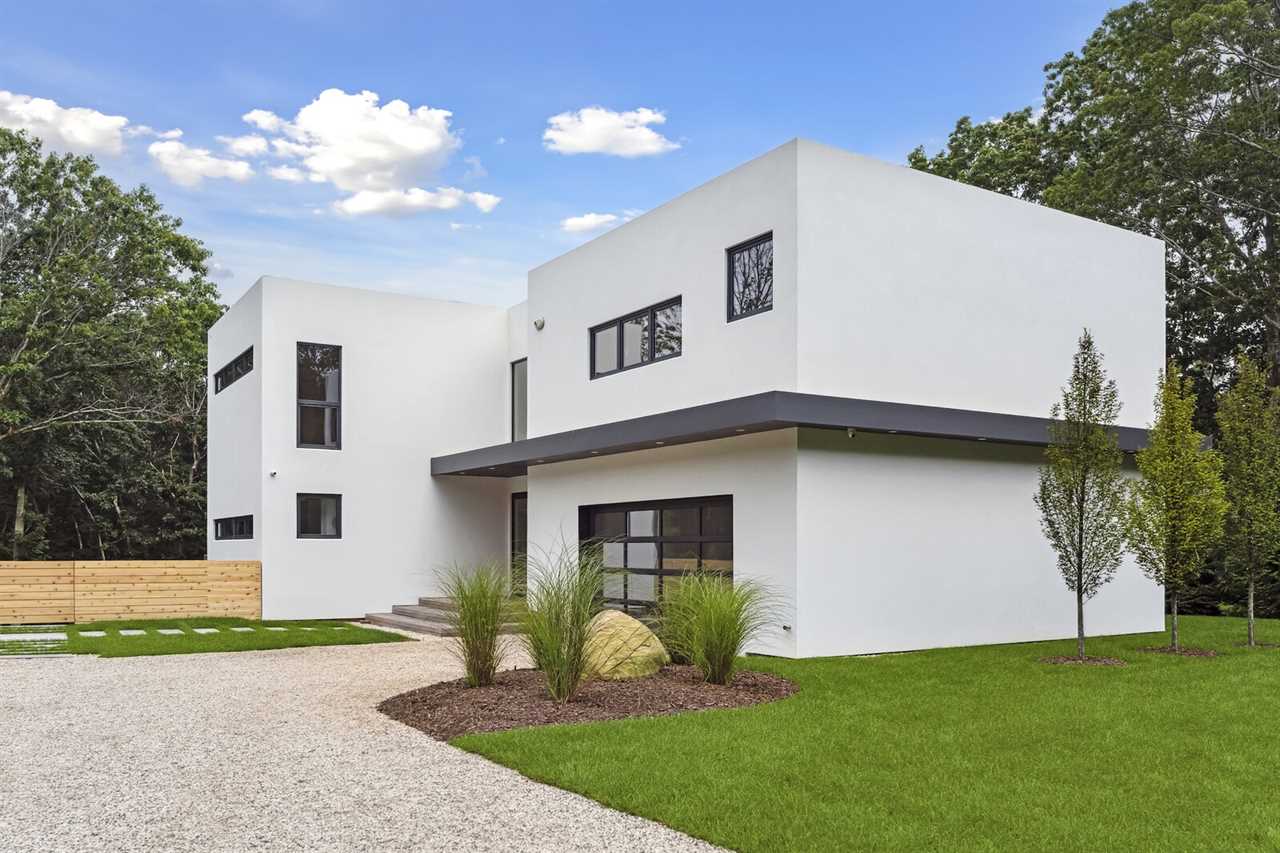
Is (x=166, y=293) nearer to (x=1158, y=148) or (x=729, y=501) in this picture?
(x=729, y=501)

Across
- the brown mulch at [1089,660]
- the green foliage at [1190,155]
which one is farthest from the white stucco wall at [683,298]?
the green foliage at [1190,155]

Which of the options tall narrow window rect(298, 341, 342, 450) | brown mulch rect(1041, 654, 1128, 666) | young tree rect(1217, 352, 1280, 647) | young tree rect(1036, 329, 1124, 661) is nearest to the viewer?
brown mulch rect(1041, 654, 1128, 666)

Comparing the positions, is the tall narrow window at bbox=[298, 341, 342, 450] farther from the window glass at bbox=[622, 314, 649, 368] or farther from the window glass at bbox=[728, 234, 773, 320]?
the window glass at bbox=[728, 234, 773, 320]

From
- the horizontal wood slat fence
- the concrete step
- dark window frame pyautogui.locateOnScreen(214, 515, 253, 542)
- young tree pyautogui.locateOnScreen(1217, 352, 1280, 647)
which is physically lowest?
the concrete step

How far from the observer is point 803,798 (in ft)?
15.9

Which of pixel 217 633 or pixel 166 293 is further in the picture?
pixel 166 293

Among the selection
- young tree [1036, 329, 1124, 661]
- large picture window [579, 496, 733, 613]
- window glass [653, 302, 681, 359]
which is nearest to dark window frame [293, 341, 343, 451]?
large picture window [579, 496, 733, 613]

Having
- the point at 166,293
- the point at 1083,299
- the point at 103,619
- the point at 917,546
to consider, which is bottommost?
the point at 103,619

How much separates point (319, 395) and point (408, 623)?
415cm

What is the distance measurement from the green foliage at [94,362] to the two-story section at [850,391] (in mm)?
14259

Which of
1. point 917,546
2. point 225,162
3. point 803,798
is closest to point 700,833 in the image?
point 803,798

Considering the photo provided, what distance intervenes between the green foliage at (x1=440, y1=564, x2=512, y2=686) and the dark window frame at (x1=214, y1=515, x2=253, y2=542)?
1017cm

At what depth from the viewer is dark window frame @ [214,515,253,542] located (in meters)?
17.1

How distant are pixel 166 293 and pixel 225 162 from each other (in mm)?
3941
